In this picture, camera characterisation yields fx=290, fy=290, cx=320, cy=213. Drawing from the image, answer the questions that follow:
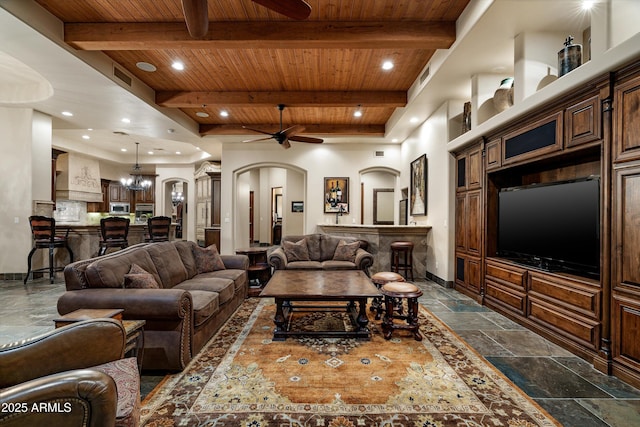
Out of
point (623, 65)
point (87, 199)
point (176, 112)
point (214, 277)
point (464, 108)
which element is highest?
point (176, 112)

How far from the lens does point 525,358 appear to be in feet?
8.46

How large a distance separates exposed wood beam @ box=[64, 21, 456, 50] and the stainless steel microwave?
29.5ft

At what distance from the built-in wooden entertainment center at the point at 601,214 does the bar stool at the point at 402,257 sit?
5.08ft

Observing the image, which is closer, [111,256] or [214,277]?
[111,256]

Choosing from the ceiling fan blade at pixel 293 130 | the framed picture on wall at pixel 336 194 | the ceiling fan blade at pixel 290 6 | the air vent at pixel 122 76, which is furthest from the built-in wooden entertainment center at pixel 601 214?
the air vent at pixel 122 76

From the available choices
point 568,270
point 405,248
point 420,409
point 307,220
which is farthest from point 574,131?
point 307,220

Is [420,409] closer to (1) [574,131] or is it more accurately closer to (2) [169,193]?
(1) [574,131]

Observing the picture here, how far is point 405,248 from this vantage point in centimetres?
561

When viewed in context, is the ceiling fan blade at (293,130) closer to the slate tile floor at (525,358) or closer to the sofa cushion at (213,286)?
the sofa cushion at (213,286)

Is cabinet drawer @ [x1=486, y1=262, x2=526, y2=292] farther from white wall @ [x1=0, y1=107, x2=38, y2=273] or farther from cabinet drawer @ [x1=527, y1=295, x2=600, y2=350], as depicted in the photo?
white wall @ [x1=0, y1=107, x2=38, y2=273]

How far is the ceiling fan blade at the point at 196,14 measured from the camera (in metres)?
1.90

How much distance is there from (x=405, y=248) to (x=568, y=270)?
2.78 m

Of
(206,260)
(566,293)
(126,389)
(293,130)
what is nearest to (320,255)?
(206,260)

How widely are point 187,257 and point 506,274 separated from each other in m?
4.11
